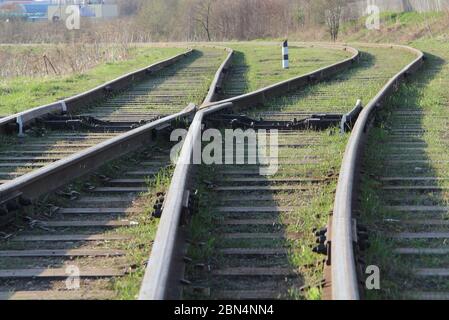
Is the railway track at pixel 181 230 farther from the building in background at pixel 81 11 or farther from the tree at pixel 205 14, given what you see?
the building in background at pixel 81 11

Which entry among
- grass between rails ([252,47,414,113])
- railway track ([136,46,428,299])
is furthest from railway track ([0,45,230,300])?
A: grass between rails ([252,47,414,113])

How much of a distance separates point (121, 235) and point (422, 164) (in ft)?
10.3

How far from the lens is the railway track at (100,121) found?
7297 mm

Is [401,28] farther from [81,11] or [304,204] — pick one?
[81,11]

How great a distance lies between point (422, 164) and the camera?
6.75 m

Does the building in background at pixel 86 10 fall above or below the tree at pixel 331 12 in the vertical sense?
above

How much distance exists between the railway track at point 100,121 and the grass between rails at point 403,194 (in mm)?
2977

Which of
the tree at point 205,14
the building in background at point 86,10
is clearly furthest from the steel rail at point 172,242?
the building in background at point 86,10

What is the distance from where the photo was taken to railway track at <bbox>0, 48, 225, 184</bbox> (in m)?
7.30

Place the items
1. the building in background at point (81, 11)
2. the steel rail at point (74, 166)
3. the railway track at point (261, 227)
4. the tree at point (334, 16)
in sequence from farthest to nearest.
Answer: the building in background at point (81, 11) → the tree at point (334, 16) → the steel rail at point (74, 166) → the railway track at point (261, 227)

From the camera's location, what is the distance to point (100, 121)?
9.09m

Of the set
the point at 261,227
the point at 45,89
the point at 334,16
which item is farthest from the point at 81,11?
the point at 261,227

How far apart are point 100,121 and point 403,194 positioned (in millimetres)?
4451
